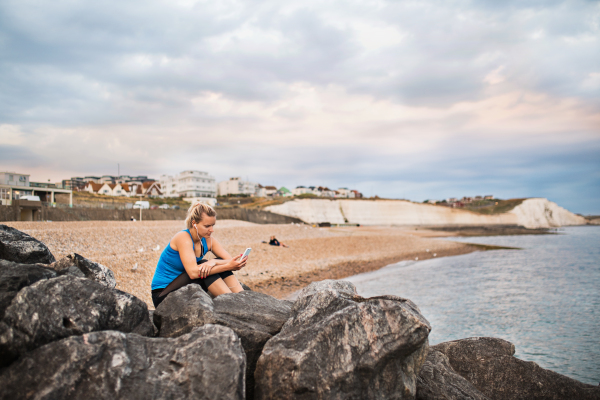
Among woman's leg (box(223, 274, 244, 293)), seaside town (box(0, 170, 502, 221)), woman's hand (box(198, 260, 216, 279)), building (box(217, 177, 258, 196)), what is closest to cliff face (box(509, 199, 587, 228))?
seaside town (box(0, 170, 502, 221))

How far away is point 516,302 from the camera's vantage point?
12.6 meters

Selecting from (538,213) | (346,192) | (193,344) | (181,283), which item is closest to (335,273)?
(181,283)

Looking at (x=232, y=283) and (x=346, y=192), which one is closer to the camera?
(x=232, y=283)

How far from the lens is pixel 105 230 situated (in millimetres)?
21266

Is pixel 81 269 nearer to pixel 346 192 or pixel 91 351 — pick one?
pixel 91 351

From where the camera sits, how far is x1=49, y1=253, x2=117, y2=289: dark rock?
369cm

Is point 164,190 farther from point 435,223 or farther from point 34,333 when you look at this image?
point 34,333

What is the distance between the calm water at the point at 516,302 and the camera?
8.37m

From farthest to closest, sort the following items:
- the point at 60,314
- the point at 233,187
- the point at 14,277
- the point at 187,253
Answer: the point at 233,187 < the point at 187,253 < the point at 14,277 < the point at 60,314

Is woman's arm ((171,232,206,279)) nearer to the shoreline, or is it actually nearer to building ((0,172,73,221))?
the shoreline

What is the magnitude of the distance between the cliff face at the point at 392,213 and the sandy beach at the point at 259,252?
151 ft

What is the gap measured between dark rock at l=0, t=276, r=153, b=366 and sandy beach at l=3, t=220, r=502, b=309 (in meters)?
7.54

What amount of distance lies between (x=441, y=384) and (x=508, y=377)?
62.0 inches

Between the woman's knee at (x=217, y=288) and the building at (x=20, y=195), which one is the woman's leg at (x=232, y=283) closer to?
the woman's knee at (x=217, y=288)
